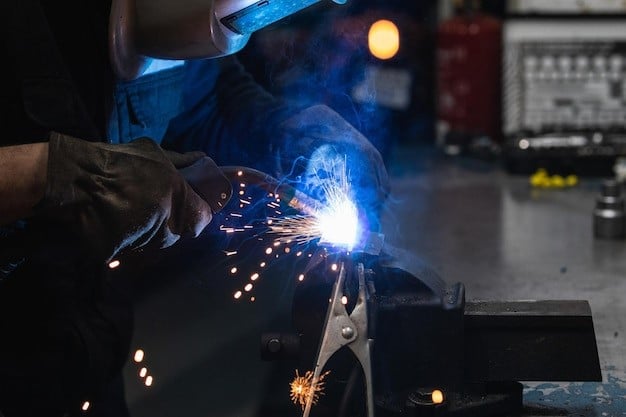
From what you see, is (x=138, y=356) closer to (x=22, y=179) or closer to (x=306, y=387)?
(x=306, y=387)

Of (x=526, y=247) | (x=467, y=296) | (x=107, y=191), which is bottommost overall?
(x=526, y=247)

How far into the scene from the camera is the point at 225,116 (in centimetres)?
→ 212

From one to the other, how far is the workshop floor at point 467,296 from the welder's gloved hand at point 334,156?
38 cm

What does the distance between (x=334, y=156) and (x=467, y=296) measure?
1.51 ft

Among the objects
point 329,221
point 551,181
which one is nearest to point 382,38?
point 551,181

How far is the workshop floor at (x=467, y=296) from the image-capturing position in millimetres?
1718

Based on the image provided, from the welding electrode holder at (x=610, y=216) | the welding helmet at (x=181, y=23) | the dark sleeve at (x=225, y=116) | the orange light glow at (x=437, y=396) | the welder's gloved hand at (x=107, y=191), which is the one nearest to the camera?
the welder's gloved hand at (x=107, y=191)

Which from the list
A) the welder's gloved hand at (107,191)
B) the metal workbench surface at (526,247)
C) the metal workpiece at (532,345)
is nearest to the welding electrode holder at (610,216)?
the metal workbench surface at (526,247)

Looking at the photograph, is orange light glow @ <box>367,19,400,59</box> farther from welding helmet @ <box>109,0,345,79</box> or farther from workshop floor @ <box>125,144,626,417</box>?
welding helmet @ <box>109,0,345,79</box>

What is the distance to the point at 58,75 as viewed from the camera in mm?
1487

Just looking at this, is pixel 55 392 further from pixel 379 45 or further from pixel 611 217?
pixel 379 45

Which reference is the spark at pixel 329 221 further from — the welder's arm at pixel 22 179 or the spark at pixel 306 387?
the welder's arm at pixel 22 179

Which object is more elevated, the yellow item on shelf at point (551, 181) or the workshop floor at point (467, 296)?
the workshop floor at point (467, 296)

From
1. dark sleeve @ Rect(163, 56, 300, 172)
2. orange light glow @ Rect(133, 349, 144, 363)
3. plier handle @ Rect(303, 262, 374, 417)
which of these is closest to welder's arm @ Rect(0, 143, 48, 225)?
plier handle @ Rect(303, 262, 374, 417)
